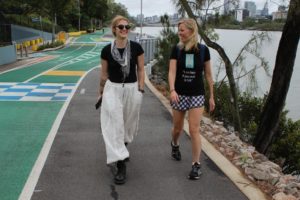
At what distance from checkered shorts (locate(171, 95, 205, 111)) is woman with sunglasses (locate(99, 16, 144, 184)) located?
0.52 m

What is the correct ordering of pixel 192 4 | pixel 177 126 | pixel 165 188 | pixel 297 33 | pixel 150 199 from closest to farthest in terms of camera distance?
pixel 150 199, pixel 165 188, pixel 177 126, pixel 297 33, pixel 192 4

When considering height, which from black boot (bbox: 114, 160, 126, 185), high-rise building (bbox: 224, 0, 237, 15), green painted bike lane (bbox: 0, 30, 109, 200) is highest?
high-rise building (bbox: 224, 0, 237, 15)

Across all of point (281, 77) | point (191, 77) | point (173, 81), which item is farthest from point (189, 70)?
point (281, 77)

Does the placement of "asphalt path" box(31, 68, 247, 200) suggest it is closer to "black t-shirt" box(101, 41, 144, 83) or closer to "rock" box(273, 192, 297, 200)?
"rock" box(273, 192, 297, 200)

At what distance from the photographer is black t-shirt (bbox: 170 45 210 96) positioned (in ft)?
17.7

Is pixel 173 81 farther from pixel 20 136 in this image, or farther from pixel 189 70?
pixel 20 136

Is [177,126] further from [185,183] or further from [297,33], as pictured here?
[297,33]

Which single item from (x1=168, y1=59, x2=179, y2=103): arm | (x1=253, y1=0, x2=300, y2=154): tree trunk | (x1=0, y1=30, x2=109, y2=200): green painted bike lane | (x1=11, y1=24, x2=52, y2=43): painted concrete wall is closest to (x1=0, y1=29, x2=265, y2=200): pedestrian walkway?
(x1=0, y1=30, x2=109, y2=200): green painted bike lane

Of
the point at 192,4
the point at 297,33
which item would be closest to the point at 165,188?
the point at 297,33

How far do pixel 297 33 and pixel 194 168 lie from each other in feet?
13.9

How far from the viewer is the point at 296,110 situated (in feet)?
68.0

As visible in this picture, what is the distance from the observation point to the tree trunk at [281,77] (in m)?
8.48

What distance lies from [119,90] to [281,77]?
459 cm

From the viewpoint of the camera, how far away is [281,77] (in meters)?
8.88
